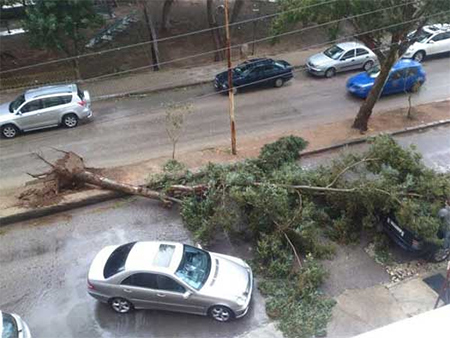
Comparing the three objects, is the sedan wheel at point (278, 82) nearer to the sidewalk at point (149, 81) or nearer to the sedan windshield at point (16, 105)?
the sidewalk at point (149, 81)

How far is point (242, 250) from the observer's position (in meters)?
13.4

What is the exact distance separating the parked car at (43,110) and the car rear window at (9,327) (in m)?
10.7

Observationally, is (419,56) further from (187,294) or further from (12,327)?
(12,327)

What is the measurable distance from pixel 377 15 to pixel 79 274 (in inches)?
481

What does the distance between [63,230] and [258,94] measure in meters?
11.8

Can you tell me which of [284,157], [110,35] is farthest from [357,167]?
[110,35]

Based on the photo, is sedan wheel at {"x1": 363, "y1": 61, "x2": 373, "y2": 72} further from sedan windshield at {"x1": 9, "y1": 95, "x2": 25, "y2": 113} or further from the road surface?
sedan windshield at {"x1": 9, "y1": 95, "x2": 25, "y2": 113}

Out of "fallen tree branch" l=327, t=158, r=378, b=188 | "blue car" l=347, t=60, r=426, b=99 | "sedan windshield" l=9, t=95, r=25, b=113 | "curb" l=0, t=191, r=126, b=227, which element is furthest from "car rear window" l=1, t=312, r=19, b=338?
"blue car" l=347, t=60, r=426, b=99

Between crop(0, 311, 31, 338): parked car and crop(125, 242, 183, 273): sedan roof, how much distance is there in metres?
2.38

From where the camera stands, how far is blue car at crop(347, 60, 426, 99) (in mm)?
21750

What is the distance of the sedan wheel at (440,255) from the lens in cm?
1288

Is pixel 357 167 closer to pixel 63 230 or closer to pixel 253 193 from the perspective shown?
pixel 253 193

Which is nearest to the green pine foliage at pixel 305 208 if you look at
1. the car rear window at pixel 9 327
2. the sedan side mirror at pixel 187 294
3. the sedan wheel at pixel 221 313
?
the sedan wheel at pixel 221 313

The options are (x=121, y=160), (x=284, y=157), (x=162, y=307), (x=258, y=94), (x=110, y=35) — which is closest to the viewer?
(x=162, y=307)
